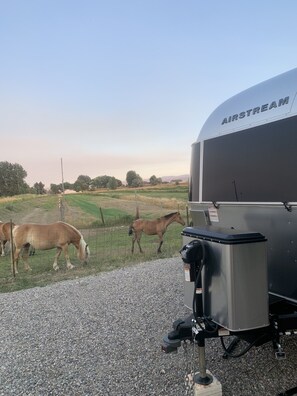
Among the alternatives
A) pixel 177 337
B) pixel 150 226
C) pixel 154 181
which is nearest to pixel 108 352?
pixel 177 337

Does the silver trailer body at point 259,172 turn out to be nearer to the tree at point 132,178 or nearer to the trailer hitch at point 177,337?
the trailer hitch at point 177,337

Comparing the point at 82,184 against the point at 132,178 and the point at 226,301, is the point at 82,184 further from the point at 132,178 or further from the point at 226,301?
the point at 226,301

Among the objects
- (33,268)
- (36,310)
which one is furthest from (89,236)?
(36,310)

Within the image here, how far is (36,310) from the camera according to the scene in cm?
591

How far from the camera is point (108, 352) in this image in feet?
13.7

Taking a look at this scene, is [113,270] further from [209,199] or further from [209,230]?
[209,230]

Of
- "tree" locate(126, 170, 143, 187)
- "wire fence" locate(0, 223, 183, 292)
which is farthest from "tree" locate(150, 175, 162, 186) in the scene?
"wire fence" locate(0, 223, 183, 292)

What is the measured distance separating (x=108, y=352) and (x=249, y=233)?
7.82ft

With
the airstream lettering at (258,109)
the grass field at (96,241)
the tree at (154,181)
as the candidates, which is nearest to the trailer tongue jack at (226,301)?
the airstream lettering at (258,109)

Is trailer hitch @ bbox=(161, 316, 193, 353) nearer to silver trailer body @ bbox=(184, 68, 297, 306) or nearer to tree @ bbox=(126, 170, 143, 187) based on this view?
silver trailer body @ bbox=(184, 68, 297, 306)

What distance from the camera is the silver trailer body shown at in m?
3.08

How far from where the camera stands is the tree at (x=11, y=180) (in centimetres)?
6969

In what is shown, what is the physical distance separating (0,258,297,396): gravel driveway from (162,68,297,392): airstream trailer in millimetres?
506

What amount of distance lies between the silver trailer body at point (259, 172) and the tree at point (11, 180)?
68.5 meters
